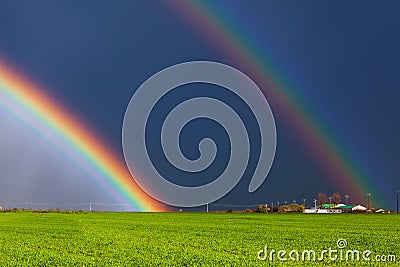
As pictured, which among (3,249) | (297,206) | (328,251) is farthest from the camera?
(297,206)

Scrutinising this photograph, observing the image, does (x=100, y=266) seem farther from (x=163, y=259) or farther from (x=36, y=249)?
(x=36, y=249)

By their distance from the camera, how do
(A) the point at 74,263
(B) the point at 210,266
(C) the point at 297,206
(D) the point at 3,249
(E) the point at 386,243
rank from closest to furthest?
(B) the point at 210,266, (A) the point at 74,263, (D) the point at 3,249, (E) the point at 386,243, (C) the point at 297,206

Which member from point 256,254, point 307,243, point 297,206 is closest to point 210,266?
point 256,254

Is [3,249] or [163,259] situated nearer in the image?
[163,259]

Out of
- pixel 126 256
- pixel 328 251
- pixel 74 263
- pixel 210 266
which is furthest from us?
pixel 328 251

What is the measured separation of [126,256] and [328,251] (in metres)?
9.26

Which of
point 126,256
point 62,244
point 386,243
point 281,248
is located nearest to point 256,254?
point 281,248

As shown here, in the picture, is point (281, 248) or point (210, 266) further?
point (281, 248)

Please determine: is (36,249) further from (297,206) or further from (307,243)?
(297,206)

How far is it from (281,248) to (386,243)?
6.74 meters

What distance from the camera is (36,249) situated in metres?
27.8

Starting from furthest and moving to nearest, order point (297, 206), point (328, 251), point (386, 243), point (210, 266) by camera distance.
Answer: point (297, 206) < point (386, 243) < point (328, 251) < point (210, 266)

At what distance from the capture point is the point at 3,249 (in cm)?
2773

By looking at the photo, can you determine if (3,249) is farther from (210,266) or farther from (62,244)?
(210,266)
